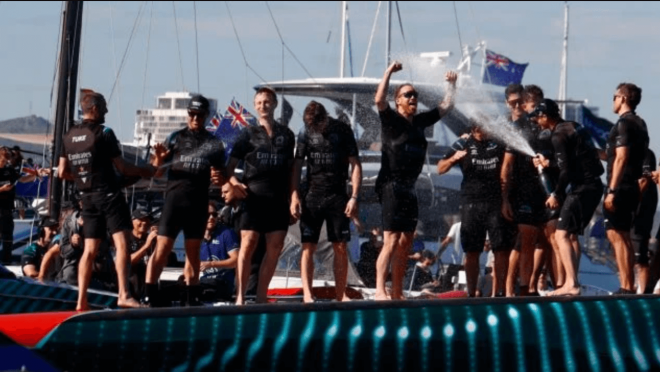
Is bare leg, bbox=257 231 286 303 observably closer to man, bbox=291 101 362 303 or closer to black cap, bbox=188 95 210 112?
man, bbox=291 101 362 303

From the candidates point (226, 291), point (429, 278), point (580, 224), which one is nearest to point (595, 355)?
point (580, 224)

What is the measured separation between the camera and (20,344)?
5320 millimetres

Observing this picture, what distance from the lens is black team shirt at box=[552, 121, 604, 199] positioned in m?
8.71

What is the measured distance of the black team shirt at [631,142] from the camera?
855 centimetres

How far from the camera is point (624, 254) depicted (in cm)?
880

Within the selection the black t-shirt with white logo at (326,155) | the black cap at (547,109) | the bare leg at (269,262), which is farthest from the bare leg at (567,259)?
the bare leg at (269,262)

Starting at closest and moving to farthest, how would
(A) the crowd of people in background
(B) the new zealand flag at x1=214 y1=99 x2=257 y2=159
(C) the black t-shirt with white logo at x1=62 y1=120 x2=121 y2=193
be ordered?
1. (C) the black t-shirt with white logo at x1=62 y1=120 x2=121 y2=193
2. (A) the crowd of people in background
3. (B) the new zealand flag at x1=214 y1=99 x2=257 y2=159

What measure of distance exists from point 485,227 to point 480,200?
0.20 metres

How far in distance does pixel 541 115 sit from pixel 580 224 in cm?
79

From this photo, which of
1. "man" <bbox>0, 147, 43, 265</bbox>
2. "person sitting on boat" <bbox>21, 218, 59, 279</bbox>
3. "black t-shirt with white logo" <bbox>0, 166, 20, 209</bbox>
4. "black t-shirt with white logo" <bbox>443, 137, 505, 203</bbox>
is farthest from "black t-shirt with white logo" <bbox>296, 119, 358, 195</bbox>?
"black t-shirt with white logo" <bbox>0, 166, 20, 209</bbox>

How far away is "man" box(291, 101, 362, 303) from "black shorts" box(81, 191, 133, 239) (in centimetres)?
118

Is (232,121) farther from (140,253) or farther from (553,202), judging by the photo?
(553,202)

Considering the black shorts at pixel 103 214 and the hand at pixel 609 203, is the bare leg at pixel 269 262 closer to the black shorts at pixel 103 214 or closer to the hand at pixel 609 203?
the black shorts at pixel 103 214

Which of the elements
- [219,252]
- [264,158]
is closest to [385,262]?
[264,158]
